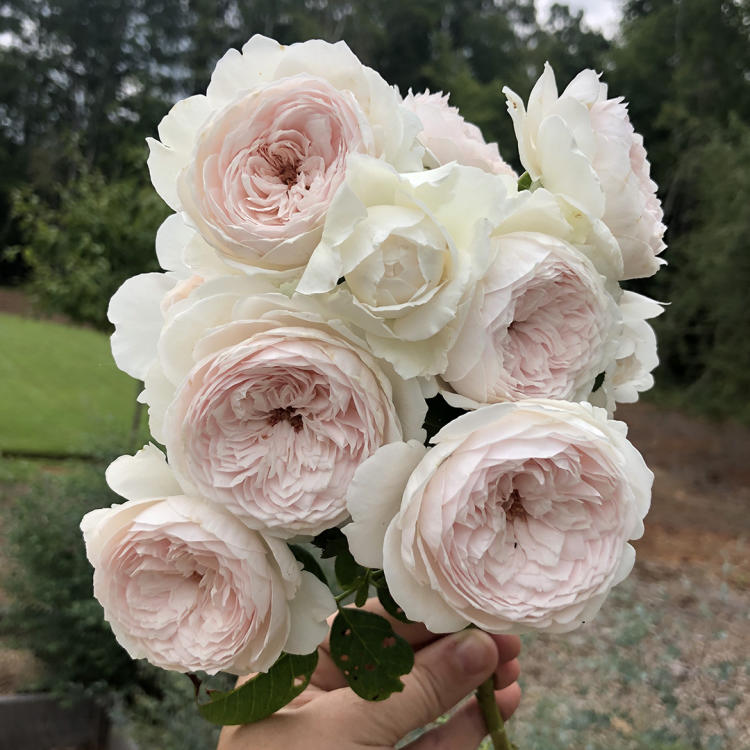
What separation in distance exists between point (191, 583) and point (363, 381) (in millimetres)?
294

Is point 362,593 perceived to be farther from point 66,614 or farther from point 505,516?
point 66,614

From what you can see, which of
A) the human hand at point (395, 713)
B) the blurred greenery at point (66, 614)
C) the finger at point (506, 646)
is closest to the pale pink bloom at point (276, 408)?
the human hand at point (395, 713)

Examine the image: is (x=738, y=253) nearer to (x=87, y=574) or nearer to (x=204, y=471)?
(x=87, y=574)

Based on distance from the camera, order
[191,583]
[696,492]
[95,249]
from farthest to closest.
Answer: [696,492], [95,249], [191,583]

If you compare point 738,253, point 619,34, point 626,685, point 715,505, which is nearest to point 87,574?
point 626,685

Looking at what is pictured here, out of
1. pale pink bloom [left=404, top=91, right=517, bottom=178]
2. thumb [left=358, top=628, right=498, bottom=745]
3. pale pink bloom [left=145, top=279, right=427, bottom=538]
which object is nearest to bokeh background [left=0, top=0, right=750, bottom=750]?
pale pink bloom [left=404, top=91, right=517, bottom=178]

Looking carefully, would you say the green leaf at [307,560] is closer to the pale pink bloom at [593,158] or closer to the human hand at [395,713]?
the human hand at [395,713]

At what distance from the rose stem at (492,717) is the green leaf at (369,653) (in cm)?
30

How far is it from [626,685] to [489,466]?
8.18 ft

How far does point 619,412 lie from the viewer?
751 cm

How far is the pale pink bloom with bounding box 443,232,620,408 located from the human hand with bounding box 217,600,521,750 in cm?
48

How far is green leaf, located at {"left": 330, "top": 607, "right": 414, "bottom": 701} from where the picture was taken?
0.92 m

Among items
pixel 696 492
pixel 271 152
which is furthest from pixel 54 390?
pixel 271 152

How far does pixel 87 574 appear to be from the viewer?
308 cm
